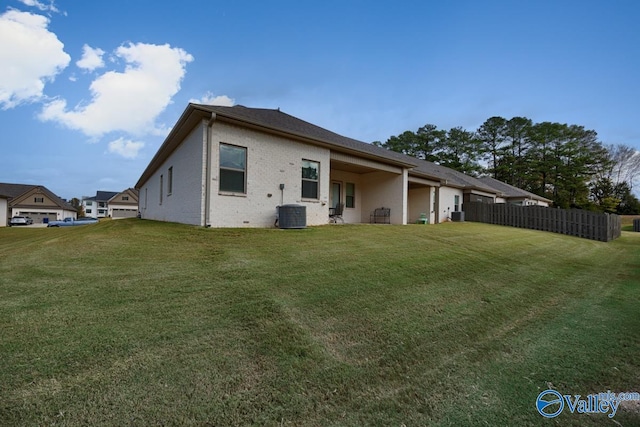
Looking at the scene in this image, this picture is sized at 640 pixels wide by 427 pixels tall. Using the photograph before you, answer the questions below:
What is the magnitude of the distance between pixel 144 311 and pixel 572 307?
630 centimetres

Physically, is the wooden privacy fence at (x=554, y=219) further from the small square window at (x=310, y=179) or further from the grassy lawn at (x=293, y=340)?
the small square window at (x=310, y=179)

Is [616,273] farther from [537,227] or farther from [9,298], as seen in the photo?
[9,298]

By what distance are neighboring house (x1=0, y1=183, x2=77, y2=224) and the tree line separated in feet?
170

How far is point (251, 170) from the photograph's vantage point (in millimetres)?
8969

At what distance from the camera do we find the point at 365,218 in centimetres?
1562

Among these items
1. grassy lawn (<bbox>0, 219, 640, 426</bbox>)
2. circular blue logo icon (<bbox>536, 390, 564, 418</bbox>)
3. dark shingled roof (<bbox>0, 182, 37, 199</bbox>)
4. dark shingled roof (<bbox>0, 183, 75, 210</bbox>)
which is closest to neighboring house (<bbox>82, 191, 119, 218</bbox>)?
dark shingled roof (<bbox>0, 183, 75, 210</bbox>)

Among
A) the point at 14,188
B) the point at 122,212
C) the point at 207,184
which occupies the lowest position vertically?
the point at 122,212

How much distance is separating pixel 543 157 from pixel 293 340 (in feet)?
156

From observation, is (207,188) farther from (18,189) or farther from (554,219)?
(18,189)

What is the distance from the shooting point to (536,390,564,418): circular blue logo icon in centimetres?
222

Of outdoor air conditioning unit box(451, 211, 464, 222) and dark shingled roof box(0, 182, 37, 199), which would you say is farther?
dark shingled roof box(0, 182, 37, 199)

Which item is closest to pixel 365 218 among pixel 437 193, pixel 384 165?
pixel 384 165

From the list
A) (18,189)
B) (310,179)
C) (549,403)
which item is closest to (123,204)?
(18,189)

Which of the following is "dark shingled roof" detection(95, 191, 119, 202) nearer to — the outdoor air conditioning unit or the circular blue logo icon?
the outdoor air conditioning unit
